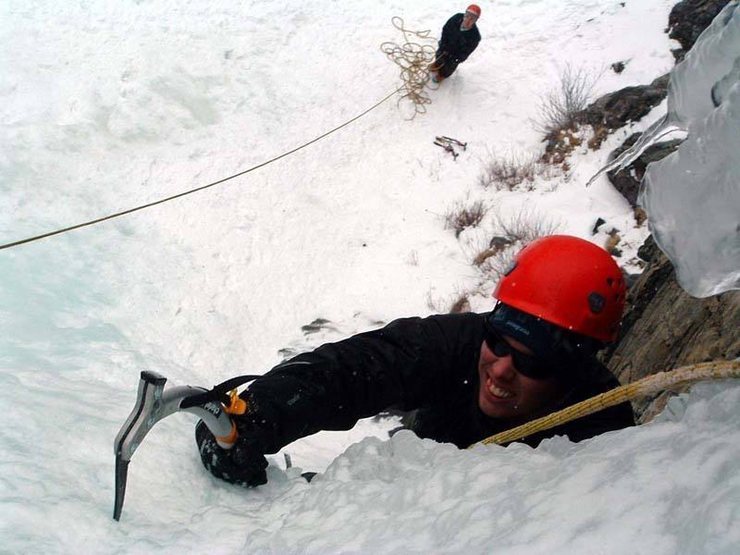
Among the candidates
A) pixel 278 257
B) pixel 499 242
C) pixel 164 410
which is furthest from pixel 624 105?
pixel 164 410

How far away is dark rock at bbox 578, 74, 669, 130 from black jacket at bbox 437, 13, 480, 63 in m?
1.42

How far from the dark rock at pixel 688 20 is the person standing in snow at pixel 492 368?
485 cm

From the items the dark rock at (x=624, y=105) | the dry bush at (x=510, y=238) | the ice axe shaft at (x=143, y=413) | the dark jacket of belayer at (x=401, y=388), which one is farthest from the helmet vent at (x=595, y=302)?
the dark rock at (x=624, y=105)

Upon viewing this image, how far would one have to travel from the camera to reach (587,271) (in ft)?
5.63

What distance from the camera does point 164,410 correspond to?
51.8 inches

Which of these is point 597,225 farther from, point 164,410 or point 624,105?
point 164,410

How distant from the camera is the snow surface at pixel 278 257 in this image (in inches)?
39.4

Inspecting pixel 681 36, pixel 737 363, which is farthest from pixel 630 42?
pixel 737 363

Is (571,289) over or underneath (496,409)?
over

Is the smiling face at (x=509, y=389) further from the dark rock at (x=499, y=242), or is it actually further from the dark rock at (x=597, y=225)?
the dark rock at (x=597, y=225)

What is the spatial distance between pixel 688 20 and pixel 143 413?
6393mm

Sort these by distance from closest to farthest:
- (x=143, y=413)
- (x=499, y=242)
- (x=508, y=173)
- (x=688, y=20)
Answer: (x=143, y=413) → (x=499, y=242) → (x=508, y=173) → (x=688, y=20)

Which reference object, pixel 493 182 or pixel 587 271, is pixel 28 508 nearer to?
pixel 587 271

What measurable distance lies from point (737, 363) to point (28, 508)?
4.06 feet
